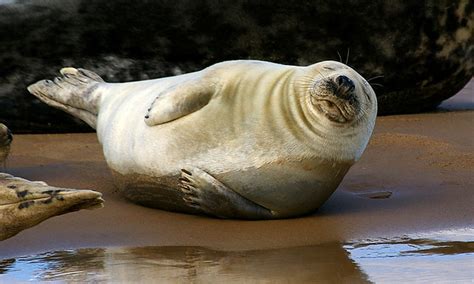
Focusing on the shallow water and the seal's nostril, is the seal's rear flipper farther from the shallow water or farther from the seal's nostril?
the shallow water

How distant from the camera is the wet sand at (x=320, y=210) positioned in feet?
15.7

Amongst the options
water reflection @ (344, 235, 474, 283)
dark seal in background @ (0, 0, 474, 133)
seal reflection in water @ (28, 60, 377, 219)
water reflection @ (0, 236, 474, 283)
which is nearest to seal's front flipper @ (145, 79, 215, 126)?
seal reflection in water @ (28, 60, 377, 219)

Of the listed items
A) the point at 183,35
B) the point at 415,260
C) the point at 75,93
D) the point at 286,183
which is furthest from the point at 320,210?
the point at 183,35

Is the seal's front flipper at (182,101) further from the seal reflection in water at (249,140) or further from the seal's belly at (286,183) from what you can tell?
the seal's belly at (286,183)

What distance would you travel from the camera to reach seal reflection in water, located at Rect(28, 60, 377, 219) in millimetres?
5086

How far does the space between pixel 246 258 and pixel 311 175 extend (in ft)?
2.48

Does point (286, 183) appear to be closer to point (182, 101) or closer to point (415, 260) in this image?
point (182, 101)

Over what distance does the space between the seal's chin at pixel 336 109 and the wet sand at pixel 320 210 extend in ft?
1.31

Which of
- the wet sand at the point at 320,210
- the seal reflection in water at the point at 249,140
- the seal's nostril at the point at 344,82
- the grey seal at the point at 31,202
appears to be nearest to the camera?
the grey seal at the point at 31,202

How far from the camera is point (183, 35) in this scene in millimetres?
7168

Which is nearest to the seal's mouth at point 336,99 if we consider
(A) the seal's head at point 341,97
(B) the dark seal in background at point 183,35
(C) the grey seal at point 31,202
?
(A) the seal's head at point 341,97

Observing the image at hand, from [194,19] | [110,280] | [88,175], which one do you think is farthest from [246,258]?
[194,19]

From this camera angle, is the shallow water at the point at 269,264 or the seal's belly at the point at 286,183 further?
the seal's belly at the point at 286,183

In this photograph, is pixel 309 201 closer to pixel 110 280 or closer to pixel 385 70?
pixel 110 280
